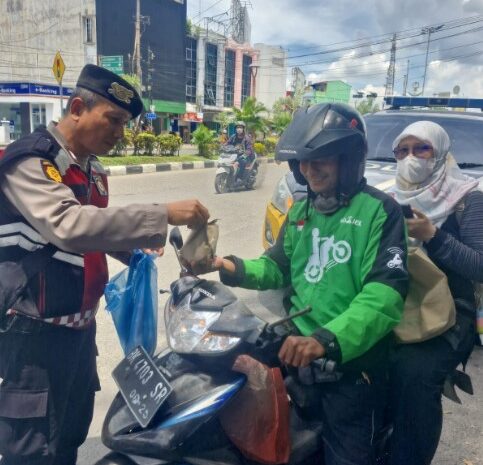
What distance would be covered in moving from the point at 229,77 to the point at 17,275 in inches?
2049

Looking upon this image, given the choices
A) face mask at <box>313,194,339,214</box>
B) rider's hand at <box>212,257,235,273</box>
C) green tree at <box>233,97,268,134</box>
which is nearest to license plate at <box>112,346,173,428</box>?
rider's hand at <box>212,257,235,273</box>

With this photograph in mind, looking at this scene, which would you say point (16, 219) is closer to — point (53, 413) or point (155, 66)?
point (53, 413)

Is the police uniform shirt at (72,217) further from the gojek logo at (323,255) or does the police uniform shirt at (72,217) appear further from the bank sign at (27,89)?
the bank sign at (27,89)

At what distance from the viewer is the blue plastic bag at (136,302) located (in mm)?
1702

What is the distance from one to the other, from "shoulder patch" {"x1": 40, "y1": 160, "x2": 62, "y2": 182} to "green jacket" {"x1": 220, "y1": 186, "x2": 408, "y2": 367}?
2.17ft

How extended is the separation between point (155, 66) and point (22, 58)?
986cm

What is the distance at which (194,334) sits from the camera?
1390mm

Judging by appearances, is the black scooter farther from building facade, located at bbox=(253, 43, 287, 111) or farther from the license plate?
building facade, located at bbox=(253, 43, 287, 111)

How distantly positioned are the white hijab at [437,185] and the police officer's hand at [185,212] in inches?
41.6

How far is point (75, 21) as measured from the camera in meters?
34.7

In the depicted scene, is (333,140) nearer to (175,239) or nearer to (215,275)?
(175,239)

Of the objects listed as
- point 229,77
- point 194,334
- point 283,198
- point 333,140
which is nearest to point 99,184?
point 194,334

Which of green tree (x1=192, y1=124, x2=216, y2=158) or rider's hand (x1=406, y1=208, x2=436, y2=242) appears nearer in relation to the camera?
rider's hand (x1=406, y1=208, x2=436, y2=242)

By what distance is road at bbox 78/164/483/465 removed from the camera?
103 inches
